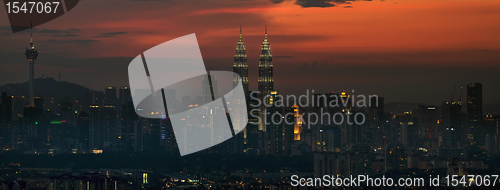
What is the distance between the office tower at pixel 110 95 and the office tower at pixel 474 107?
1732cm

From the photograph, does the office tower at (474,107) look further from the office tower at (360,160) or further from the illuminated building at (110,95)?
the illuminated building at (110,95)

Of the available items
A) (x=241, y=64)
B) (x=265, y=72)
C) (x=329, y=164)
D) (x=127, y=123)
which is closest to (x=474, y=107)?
(x=265, y=72)

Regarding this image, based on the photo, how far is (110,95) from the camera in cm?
3822

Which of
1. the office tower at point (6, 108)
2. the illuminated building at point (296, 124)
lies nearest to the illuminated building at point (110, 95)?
the office tower at point (6, 108)

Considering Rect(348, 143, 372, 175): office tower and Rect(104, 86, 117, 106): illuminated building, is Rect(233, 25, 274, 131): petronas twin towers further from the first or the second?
Rect(348, 143, 372, 175): office tower

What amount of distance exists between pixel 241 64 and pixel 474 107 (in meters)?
12.1

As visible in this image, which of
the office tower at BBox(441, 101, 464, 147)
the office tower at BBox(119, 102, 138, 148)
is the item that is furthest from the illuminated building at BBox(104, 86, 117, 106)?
the office tower at BBox(441, 101, 464, 147)

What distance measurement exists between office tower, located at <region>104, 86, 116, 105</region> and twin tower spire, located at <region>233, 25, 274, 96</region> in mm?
7291

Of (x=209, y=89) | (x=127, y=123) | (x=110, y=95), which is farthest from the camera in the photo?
(x=110, y=95)

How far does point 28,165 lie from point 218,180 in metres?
9.03

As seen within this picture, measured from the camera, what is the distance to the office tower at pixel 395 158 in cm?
2536

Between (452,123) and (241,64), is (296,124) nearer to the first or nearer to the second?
(241,64)

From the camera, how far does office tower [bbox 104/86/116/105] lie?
3762cm

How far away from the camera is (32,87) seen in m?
38.1
